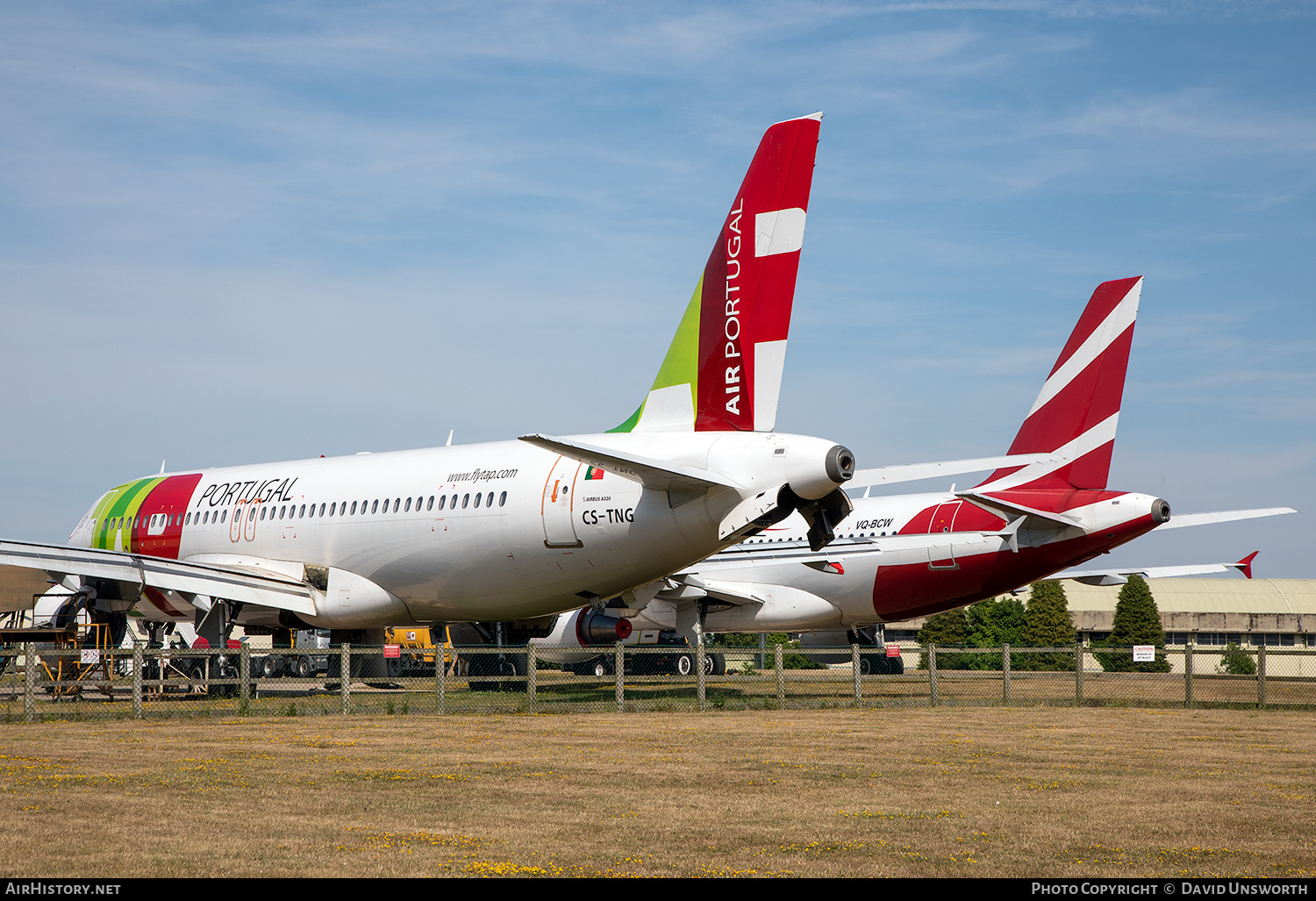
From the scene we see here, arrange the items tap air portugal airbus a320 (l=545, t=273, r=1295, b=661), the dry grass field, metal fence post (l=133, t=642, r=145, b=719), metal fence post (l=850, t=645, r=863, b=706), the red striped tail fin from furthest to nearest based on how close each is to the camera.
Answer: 1. the red striped tail fin
2. tap air portugal airbus a320 (l=545, t=273, r=1295, b=661)
3. metal fence post (l=850, t=645, r=863, b=706)
4. metal fence post (l=133, t=642, r=145, b=719)
5. the dry grass field

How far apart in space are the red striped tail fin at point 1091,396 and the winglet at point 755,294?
1011 centimetres

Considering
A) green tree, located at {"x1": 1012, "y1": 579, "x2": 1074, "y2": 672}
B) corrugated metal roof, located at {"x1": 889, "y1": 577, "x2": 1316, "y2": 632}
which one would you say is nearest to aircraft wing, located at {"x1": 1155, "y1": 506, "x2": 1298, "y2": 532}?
green tree, located at {"x1": 1012, "y1": 579, "x2": 1074, "y2": 672}

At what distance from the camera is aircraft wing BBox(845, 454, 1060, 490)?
16911mm

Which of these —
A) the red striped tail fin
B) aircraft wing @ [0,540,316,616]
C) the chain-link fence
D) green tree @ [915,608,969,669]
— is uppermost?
the red striped tail fin

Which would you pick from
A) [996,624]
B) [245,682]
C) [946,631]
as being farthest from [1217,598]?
[245,682]

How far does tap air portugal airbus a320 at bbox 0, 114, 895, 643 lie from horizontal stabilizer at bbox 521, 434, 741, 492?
4 cm

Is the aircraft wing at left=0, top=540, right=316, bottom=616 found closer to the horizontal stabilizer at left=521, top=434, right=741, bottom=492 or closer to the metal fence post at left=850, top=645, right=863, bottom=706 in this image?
the horizontal stabilizer at left=521, top=434, right=741, bottom=492

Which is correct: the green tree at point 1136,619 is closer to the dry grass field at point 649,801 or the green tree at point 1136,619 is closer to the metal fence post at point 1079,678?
the metal fence post at point 1079,678

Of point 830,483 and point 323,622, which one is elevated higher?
point 830,483

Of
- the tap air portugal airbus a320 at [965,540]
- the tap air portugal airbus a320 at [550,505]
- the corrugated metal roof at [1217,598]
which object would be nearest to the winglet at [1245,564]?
the tap air portugal airbus a320 at [965,540]

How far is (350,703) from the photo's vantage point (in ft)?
65.5
